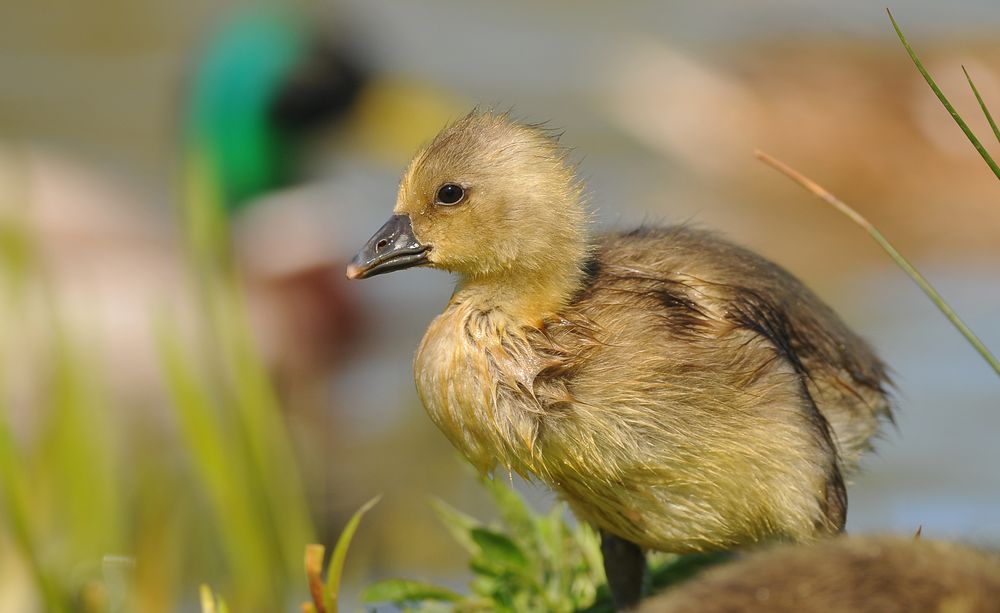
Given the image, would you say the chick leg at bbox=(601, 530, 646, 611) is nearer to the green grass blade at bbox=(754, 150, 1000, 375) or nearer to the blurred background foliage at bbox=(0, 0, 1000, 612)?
the blurred background foliage at bbox=(0, 0, 1000, 612)

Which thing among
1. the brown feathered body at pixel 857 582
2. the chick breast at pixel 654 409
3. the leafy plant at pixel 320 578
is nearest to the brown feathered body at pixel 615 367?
the chick breast at pixel 654 409

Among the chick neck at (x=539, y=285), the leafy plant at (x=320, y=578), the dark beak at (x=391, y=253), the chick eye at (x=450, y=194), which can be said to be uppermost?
the chick eye at (x=450, y=194)

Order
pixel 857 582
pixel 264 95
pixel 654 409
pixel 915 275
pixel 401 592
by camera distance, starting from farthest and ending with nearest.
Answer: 1. pixel 264 95
2. pixel 401 592
3. pixel 654 409
4. pixel 915 275
5. pixel 857 582

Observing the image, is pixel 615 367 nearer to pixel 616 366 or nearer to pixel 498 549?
pixel 616 366

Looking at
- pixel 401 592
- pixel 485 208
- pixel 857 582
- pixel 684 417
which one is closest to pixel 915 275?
pixel 684 417

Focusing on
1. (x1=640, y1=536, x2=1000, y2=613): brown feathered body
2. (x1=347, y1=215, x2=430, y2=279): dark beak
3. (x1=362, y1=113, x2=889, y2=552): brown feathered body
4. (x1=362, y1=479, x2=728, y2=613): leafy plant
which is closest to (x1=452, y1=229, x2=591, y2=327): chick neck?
(x1=362, y1=113, x2=889, y2=552): brown feathered body

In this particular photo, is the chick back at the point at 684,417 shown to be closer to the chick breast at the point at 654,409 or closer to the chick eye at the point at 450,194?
the chick breast at the point at 654,409

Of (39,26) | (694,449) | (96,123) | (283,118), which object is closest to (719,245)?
(694,449)
